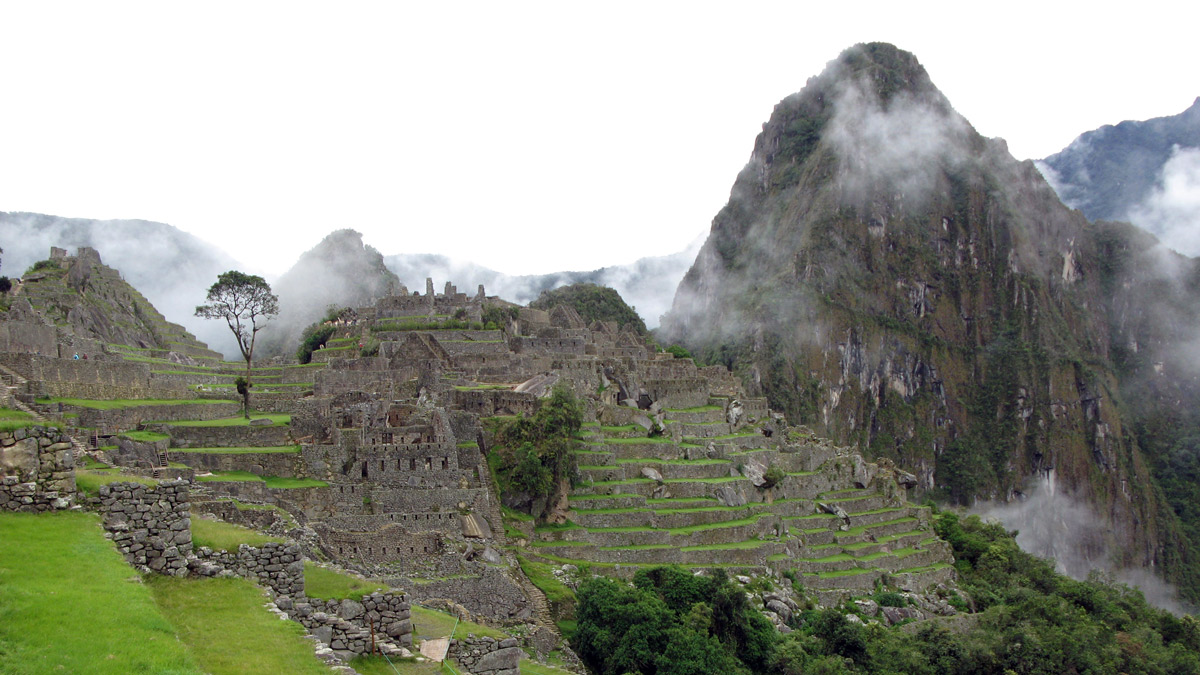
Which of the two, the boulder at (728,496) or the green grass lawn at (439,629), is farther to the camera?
the boulder at (728,496)

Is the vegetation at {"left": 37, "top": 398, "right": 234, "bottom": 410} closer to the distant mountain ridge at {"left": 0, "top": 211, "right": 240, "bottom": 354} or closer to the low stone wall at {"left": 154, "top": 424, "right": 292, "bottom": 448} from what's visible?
the low stone wall at {"left": 154, "top": 424, "right": 292, "bottom": 448}

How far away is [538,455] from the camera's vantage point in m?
32.3

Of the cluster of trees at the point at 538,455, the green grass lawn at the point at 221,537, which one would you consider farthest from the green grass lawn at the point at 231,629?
the cluster of trees at the point at 538,455

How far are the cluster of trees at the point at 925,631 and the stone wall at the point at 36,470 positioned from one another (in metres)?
18.4

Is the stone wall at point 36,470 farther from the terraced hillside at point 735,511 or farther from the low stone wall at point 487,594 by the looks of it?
the terraced hillside at point 735,511

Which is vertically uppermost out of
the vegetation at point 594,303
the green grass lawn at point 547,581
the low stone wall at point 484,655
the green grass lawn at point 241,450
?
the vegetation at point 594,303

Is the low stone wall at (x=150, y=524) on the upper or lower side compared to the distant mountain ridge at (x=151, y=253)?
lower

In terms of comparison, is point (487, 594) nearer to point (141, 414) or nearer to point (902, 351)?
point (141, 414)

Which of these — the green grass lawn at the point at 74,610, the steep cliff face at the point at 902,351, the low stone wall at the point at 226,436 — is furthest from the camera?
the steep cliff face at the point at 902,351

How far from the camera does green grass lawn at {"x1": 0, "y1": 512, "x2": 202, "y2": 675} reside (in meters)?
8.48

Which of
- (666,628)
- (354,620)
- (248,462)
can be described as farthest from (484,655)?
(248,462)

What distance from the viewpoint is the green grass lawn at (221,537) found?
12.4 meters

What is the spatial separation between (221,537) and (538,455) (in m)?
20.0

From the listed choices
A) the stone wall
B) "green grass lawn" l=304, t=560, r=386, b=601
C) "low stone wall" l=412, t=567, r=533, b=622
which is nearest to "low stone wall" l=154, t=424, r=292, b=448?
"low stone wall" l=412, t=567, r=533, b=622
